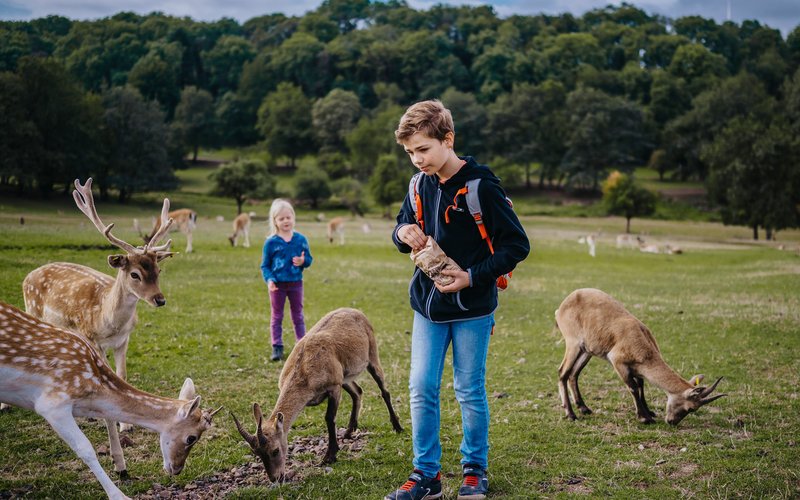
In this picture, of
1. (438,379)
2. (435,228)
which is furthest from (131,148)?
(438,379)

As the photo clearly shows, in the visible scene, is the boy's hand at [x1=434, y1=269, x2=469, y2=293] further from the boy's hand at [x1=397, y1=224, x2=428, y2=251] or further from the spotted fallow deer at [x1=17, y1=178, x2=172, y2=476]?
the spotted fallow deer at [x1=17, y1=178, x2=172, y2=476]

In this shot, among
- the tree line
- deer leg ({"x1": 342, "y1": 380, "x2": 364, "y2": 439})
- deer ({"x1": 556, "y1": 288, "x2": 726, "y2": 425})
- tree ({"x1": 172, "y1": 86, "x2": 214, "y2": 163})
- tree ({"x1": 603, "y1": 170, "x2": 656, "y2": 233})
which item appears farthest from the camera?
tree ({"x1": 172, "y1": 86, "x2": 214, "y2": 163})

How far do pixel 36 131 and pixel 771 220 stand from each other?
4813cm

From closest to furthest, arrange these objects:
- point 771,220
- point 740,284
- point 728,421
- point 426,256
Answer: point 426,256 < point 728,421 < point 740,284 < point 771,220

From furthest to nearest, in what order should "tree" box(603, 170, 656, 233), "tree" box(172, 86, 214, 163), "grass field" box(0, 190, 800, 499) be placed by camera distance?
"tree" box(172, 86, 214, 163), "tree" box(603, 170, 656, 233), "grass field" box(0, 190, 800, 499)

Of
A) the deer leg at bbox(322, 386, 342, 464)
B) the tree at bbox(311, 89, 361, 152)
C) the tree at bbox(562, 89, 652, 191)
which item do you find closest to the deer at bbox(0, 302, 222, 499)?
the deer leg at bbox(322, 386, 342, 464)

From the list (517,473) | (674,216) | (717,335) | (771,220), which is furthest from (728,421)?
(674,216)

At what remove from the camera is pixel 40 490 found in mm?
5566

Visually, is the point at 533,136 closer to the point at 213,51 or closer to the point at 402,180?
the point at 402,180

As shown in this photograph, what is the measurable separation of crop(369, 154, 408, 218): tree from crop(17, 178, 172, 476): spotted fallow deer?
52.8 m

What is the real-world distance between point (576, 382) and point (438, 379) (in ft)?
10.9

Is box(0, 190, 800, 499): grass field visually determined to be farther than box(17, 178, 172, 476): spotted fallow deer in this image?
No

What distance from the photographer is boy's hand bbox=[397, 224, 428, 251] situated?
17.3 ft

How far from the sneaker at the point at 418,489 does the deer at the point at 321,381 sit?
3.49ft
